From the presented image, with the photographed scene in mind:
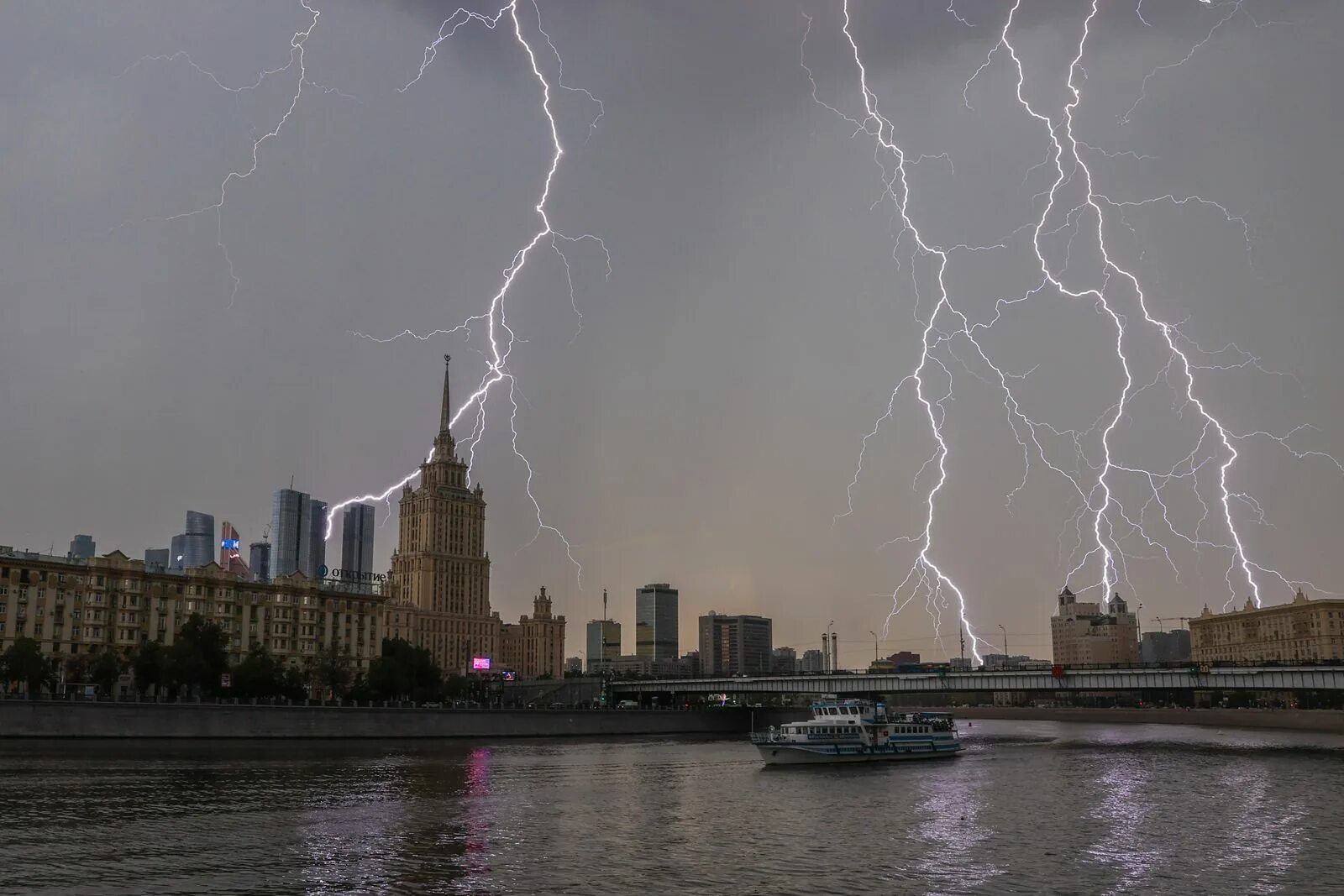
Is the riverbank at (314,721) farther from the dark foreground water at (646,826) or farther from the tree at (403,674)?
the tree at (403,674)

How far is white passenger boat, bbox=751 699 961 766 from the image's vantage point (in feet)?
314

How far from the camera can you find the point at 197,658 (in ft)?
426

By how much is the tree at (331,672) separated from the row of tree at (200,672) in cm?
12

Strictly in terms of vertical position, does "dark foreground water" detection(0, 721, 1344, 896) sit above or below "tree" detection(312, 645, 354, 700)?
below

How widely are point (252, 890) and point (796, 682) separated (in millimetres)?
129028

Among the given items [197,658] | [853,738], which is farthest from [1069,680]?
[197,658]

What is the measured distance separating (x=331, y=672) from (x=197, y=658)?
2289 cm

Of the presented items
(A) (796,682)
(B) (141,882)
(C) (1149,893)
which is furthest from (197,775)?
(A) (796,682)

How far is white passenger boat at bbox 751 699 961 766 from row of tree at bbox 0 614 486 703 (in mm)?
67982

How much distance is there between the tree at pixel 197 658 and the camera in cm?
12888

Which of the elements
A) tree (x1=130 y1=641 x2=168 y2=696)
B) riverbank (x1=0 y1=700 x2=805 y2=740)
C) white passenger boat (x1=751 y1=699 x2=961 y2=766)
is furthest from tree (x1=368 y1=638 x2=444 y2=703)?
white passenger boat (x1=751 y1=699 x2=961 y2=766)

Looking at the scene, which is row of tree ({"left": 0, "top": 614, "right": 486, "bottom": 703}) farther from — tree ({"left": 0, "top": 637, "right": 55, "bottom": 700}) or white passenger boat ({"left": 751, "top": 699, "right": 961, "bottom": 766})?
white passenger boat ({"left": 751, "top": 699, "right": 961, "bottom": 766})

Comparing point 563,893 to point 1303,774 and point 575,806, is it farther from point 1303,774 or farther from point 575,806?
point 1303,774

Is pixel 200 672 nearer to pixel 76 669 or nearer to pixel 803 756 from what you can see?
pixel 76 669
